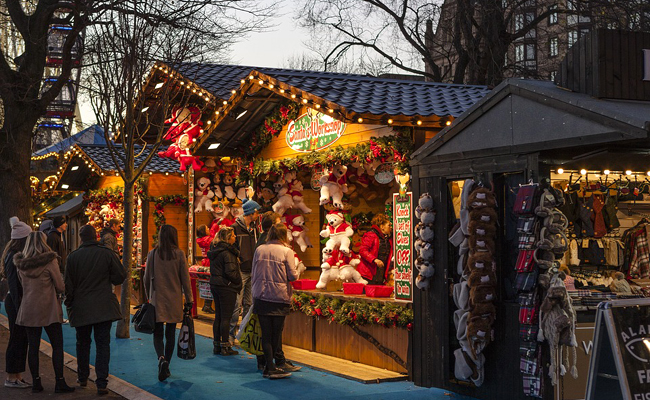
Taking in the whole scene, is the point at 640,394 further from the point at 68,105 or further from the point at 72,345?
the point at 68,105

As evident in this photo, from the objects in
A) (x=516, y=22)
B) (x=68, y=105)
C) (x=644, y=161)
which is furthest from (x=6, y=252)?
(x=68, y=105)

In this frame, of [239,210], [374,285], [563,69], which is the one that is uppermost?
[563,69]

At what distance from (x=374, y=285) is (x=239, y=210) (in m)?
5.36

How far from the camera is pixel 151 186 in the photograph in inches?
782

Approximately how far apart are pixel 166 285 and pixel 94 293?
36.3 inches

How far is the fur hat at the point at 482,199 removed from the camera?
8000mm

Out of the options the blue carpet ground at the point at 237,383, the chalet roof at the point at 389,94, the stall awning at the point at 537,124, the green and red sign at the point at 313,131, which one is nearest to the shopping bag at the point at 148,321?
the blue carpet ground at the point at 237,383

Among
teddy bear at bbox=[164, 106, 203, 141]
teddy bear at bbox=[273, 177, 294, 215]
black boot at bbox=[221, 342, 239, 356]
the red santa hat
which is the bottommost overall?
black boot at bbox=[221, 342, 239, 356]

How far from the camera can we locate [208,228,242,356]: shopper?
11.5 metres

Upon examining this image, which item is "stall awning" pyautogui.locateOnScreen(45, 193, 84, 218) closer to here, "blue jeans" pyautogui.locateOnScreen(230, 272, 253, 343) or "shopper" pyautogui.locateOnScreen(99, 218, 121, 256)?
"shopper" pyautogui.locateOnScreen(99, 218, 121, 256)

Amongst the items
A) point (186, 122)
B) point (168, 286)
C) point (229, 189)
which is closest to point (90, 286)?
point (168, 286)

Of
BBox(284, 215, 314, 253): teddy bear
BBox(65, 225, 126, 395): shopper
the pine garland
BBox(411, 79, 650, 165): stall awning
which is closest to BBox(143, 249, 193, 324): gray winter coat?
BBox(65, 225, 126, 395): shopper

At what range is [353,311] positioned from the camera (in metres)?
10.8

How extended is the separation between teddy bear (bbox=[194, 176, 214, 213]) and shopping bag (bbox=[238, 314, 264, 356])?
657 centimetres
